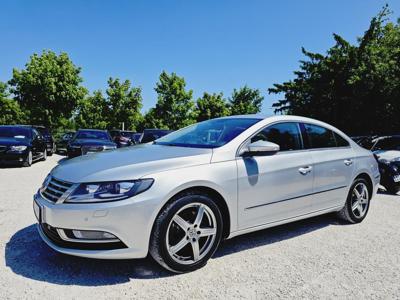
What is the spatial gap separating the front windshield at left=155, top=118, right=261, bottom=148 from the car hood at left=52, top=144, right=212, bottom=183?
307 mm

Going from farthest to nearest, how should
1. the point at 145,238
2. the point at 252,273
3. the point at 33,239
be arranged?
the point at 33,239 < the point at 252,273 < the point at 145,238

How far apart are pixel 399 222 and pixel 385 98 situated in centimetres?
1389

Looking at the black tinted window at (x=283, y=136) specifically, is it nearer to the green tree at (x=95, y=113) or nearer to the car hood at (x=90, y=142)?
the car hood at (x=90, y=142)

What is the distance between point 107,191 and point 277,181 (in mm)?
1806

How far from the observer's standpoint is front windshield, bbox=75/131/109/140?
42.5 ft

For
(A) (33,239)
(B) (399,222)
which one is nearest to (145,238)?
(A) (33,239)

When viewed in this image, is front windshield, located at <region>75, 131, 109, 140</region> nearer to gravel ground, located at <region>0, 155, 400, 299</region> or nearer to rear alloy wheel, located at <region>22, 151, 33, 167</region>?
rear alloy wheel, located at <region>22, 151, 33, 167</region>

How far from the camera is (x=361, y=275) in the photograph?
9.54 feet

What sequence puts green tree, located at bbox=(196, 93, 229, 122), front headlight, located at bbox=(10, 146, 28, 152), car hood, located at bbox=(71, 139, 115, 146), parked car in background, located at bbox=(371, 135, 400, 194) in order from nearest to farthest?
1. parked car in background, located at bbox=(371, 135, 400, 194)
2. front headlight, located at bbox=(10, 146, 28, 152)
3. car hood, located at bbox=(71, 139, 115, 146)
4. green tree, located at bbox=(196, 93, 229, 122)

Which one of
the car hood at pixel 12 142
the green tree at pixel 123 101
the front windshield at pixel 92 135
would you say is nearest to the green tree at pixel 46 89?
the green tree at pixel 123 101

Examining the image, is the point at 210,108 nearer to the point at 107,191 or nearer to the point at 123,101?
the point at 123,101

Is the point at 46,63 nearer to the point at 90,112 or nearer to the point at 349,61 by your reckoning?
the point at 90,112

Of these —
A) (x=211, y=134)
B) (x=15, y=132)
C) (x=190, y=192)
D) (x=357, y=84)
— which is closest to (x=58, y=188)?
(x=190, y=192)

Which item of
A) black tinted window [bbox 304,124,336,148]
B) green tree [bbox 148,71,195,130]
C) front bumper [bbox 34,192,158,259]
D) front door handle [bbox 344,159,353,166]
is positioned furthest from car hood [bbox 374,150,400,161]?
green tree [bbox 148,71,195,130]
